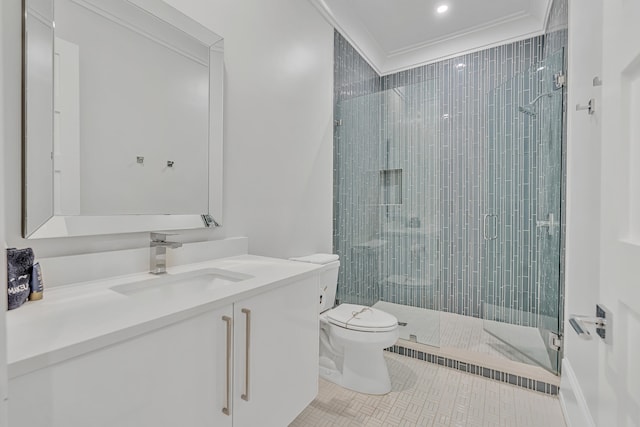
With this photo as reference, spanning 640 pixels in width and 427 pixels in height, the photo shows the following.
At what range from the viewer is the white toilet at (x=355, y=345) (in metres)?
1.86

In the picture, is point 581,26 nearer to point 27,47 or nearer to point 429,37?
point 429,37

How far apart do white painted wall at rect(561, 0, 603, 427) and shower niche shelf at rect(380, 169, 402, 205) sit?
3.65 ft

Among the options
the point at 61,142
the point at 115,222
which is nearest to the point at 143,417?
the point at 115,222

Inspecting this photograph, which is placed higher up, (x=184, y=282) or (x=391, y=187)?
(x=391, y=187)

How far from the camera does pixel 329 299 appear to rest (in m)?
2.23

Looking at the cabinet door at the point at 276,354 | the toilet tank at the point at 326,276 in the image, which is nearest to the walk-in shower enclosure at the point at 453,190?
the toilet tank at the point at 326,276

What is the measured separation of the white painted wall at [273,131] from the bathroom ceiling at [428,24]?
32cm

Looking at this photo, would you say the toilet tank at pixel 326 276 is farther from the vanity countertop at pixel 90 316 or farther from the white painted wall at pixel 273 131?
the vanity countertop at pixel 90 316

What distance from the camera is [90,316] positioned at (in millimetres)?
807

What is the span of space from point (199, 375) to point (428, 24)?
3038mm

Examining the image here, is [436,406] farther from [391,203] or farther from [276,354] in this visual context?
[391,203]

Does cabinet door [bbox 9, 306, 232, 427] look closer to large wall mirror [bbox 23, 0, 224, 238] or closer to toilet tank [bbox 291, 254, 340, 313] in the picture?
large wall mirror [bbox 23, 0, 224, 238]

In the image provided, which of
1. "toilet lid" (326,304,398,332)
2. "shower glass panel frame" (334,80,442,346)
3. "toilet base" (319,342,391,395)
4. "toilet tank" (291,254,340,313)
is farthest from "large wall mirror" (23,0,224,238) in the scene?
"shower glass panel frame" (334,80,442,346)

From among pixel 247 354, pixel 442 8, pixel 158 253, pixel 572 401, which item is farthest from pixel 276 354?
pixel 442 8
